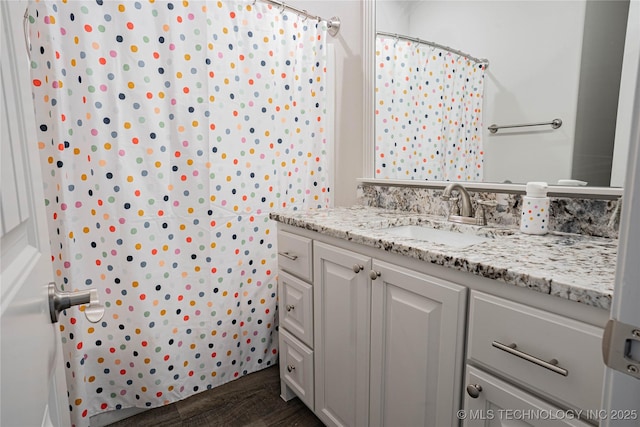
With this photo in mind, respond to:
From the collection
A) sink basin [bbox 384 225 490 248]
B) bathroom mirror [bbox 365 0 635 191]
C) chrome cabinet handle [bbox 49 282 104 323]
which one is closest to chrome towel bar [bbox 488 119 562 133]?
bathroom mirror [bbox 365 0 635 191]

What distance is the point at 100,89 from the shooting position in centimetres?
133

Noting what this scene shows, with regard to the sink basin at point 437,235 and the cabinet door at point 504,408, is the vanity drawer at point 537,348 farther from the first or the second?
the sink basin at point 437,235

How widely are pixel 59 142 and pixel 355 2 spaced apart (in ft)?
5.17

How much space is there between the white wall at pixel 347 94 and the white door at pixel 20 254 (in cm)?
165

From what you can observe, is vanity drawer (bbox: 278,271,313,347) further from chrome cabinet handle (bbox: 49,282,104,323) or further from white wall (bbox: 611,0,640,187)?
white wall (bbox: 611,0,640,187)

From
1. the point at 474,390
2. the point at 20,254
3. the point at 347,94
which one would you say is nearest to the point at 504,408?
the point at 474,390

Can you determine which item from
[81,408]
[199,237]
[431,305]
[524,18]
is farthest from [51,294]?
[524,18]

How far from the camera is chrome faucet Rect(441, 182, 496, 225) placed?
1312mm

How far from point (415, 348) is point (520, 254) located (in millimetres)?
372

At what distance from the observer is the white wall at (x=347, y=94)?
1897mm

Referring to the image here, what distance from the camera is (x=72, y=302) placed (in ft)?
1.69

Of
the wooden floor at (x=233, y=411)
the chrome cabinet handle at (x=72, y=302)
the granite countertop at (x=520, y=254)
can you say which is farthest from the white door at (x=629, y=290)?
the wooden floor at (x=233, y=411)

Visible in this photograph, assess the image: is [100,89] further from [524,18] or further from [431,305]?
[524,18]

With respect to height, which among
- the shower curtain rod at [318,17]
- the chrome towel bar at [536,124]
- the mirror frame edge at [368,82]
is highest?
the shower curtain rod at [318,17]
